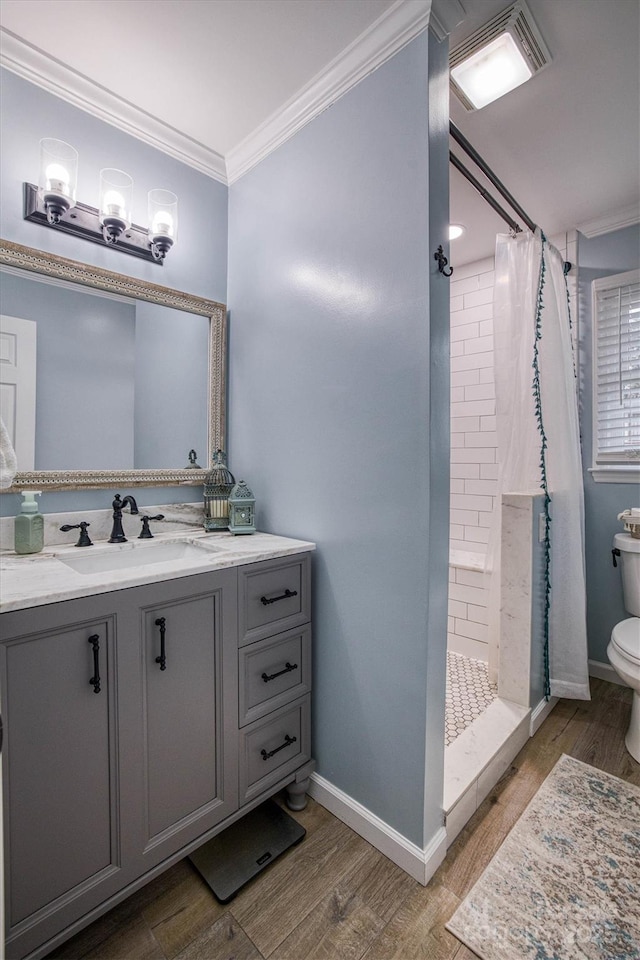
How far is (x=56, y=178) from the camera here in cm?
150

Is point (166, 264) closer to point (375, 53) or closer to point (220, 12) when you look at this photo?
point (220, 12)

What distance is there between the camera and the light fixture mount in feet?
5.02

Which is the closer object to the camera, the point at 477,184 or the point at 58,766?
the point at 58,766

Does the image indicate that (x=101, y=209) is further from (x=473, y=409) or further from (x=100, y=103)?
(x=473, y=409)

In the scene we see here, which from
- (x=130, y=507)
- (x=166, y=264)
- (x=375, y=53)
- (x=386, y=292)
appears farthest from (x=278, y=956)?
(x=375, y=53)

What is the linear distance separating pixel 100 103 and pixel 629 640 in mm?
2981

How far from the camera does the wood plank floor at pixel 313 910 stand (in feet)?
3.70

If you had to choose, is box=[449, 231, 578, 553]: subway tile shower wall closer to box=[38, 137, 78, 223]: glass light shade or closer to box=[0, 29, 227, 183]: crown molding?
box=[0, 29, 227, 183]: crown molding

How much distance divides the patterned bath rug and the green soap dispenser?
1628 millimetres

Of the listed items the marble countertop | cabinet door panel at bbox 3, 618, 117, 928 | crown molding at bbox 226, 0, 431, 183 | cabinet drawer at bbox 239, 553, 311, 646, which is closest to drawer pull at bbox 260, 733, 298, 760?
cabinet drawer at bbox 239, 553, 311, 646

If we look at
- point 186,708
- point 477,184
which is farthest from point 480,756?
point 477,184

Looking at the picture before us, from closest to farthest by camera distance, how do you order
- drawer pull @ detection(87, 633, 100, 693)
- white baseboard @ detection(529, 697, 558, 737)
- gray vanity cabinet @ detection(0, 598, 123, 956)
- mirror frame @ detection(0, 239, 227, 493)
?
gray vanity cabinet @ detection(0, 598, 123, 956) → drawer pull @ detection(87, 633, 100, 693) → mirror frame @ detection(0, 239, 227, 493) → white baseboard @ detection(529, 697, 558, 737)

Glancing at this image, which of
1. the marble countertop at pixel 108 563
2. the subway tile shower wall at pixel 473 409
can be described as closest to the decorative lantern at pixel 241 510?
the marble countertop at pixel 108 563

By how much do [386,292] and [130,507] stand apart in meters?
1.24
